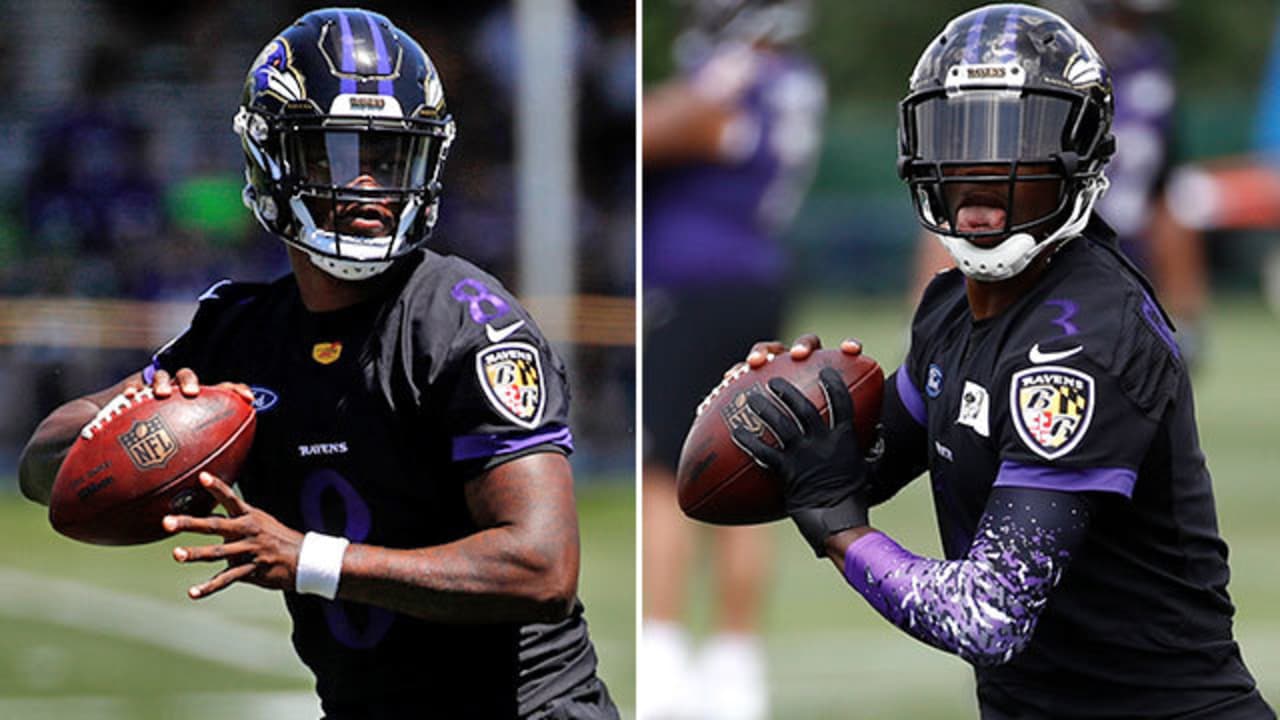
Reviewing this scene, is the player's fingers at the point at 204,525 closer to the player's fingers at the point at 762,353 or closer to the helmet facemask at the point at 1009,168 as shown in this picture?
the player's fingers at the point at 762,353

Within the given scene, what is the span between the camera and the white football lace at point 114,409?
3.42m

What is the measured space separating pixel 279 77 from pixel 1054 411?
1.41 metres

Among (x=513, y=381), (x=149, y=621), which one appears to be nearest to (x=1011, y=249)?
(x=513, y=381)

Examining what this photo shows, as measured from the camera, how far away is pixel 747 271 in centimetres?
719

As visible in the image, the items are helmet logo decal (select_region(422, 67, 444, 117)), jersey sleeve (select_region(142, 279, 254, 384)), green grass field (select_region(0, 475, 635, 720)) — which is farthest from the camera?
green grass field (select_region(0, 475, 635, 720))

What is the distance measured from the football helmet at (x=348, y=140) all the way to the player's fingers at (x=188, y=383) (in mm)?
282

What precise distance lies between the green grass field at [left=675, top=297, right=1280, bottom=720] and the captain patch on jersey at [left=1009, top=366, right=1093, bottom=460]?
11.3 feet

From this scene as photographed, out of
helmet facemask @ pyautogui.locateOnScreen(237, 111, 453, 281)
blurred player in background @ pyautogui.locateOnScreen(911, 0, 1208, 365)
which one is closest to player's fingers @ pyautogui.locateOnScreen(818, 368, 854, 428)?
helmet facemask @ pyautogui.locateOnScreen(237, 111, 453, 281)

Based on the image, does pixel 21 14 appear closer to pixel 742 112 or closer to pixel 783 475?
pixel 742 112

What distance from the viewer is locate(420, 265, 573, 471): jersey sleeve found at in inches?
128

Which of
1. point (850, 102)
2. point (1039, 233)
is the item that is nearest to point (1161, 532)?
point (1039, 233)

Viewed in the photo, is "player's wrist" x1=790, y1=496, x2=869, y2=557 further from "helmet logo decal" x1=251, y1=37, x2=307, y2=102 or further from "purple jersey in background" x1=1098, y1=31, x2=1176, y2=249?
"purple jersey in background" x1=1098, y1=31, x2=1176, y2=249

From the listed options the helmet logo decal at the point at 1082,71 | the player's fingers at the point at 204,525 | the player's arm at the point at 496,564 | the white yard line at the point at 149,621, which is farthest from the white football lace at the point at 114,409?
the white yard line at the point at 149,621

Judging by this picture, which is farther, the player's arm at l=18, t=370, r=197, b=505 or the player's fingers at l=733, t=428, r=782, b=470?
the player's arm at l=18, t=370, r=197, b=505
